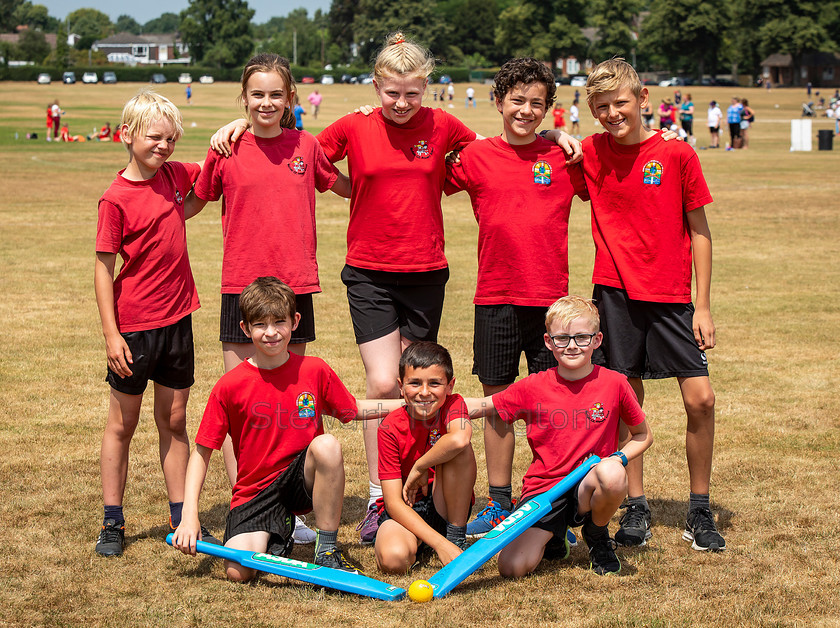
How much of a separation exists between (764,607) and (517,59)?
2.93 m

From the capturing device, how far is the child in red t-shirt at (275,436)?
13.9 ft

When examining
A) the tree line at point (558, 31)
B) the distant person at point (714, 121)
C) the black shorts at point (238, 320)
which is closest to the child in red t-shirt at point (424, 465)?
the black shorts at point (238, 320)

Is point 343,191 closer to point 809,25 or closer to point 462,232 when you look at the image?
point 462,232

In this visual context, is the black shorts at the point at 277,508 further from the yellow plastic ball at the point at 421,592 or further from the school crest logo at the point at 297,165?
the school crest logo at the point at 297,165

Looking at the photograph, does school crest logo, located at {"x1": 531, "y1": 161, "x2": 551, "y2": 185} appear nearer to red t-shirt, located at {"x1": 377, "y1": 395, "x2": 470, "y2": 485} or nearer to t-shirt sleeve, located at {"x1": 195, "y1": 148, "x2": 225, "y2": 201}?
red t-shirt, located at {"x1": 377, "y1": 395, "x2": 470, "y2": 485}

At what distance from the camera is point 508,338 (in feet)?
16.1

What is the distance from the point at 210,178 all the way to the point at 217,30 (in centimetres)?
12473

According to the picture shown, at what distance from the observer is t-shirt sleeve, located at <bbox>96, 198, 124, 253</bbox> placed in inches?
175

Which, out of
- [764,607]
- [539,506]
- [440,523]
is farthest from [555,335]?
[764,607]

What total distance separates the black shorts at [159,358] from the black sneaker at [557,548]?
1.99 m

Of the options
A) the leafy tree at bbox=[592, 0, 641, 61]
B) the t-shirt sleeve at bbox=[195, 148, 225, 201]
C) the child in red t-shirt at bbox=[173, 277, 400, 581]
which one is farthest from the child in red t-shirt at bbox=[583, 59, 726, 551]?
the leafy tree at bbox=[592, 0, 641, 61]

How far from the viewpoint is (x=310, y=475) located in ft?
14.2

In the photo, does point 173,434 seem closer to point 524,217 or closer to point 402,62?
point 524,217

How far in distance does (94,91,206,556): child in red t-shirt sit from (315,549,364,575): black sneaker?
0.96 meters
